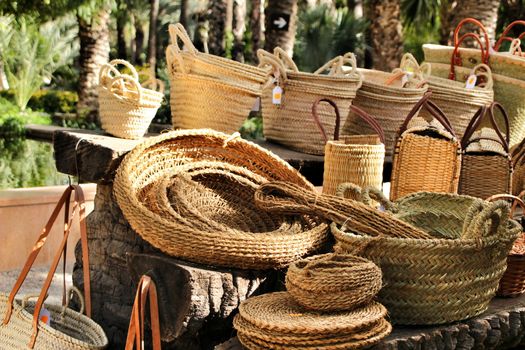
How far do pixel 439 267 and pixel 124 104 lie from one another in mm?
1834

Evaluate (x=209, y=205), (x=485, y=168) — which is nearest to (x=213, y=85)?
(x=209, y=205)

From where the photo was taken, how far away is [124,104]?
3850 mm

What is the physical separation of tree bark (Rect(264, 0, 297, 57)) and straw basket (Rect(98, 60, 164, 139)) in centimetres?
546

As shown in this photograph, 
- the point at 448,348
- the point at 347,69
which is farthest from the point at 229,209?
the point at 347,69

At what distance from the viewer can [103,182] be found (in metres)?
3.61

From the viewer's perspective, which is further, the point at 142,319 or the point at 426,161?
the point at 426,161

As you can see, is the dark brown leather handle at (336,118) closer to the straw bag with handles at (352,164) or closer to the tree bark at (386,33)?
the straw bag with handles at (352,164)

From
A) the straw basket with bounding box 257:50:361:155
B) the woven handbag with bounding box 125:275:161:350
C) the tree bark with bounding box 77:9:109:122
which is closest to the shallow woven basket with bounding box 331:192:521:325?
the woven handbag with bounding box 125:275:161:350

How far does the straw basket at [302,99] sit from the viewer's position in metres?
4.37

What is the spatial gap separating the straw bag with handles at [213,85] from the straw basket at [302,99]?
218mm

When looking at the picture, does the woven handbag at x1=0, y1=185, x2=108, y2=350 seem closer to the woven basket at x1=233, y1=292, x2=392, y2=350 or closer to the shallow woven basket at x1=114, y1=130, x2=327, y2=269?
the shallow woven basket at x1=114, y1=130, x2=327, y2=269

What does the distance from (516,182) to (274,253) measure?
241 centimetres

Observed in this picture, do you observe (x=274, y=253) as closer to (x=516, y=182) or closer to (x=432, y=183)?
(x=432, y=183)

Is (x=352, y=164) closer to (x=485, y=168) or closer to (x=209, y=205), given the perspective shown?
(x=209, y=205)
